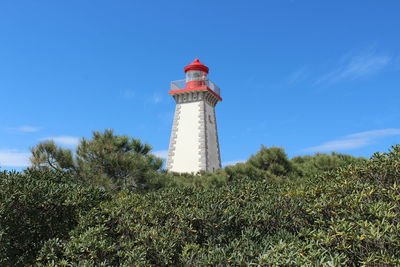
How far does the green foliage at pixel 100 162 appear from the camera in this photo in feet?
45.0

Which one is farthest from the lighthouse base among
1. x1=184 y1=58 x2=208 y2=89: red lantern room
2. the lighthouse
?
x1=184 y1=58 x2=208 y2=89: red lantern room

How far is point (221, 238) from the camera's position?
4516 mm

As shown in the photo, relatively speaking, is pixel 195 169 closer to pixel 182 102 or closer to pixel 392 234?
pixel 182 102

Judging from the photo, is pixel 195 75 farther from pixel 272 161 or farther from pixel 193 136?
pixel 272 161

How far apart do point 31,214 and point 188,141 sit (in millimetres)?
18249

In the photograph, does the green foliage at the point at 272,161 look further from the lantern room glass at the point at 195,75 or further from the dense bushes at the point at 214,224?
the lantern room glass at the point at 195,75

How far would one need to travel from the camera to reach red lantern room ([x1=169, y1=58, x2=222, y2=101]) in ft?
82.2

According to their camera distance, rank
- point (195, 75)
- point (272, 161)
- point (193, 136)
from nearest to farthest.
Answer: point (272, 161) → point (193, 136) → point (195, 75)

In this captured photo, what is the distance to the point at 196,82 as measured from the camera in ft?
83.5

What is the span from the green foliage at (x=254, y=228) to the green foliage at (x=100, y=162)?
26.0 feet

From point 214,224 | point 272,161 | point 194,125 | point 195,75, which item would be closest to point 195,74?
point 195,75

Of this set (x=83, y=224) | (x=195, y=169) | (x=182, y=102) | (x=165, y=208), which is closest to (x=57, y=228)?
(x=83, y=224)

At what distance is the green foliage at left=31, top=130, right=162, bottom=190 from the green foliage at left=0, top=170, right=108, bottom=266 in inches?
302

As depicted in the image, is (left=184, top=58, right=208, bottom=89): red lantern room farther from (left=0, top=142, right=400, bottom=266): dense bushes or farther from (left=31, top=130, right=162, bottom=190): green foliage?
(left=0, top=142, right=400, bottom=266): dense bushes
